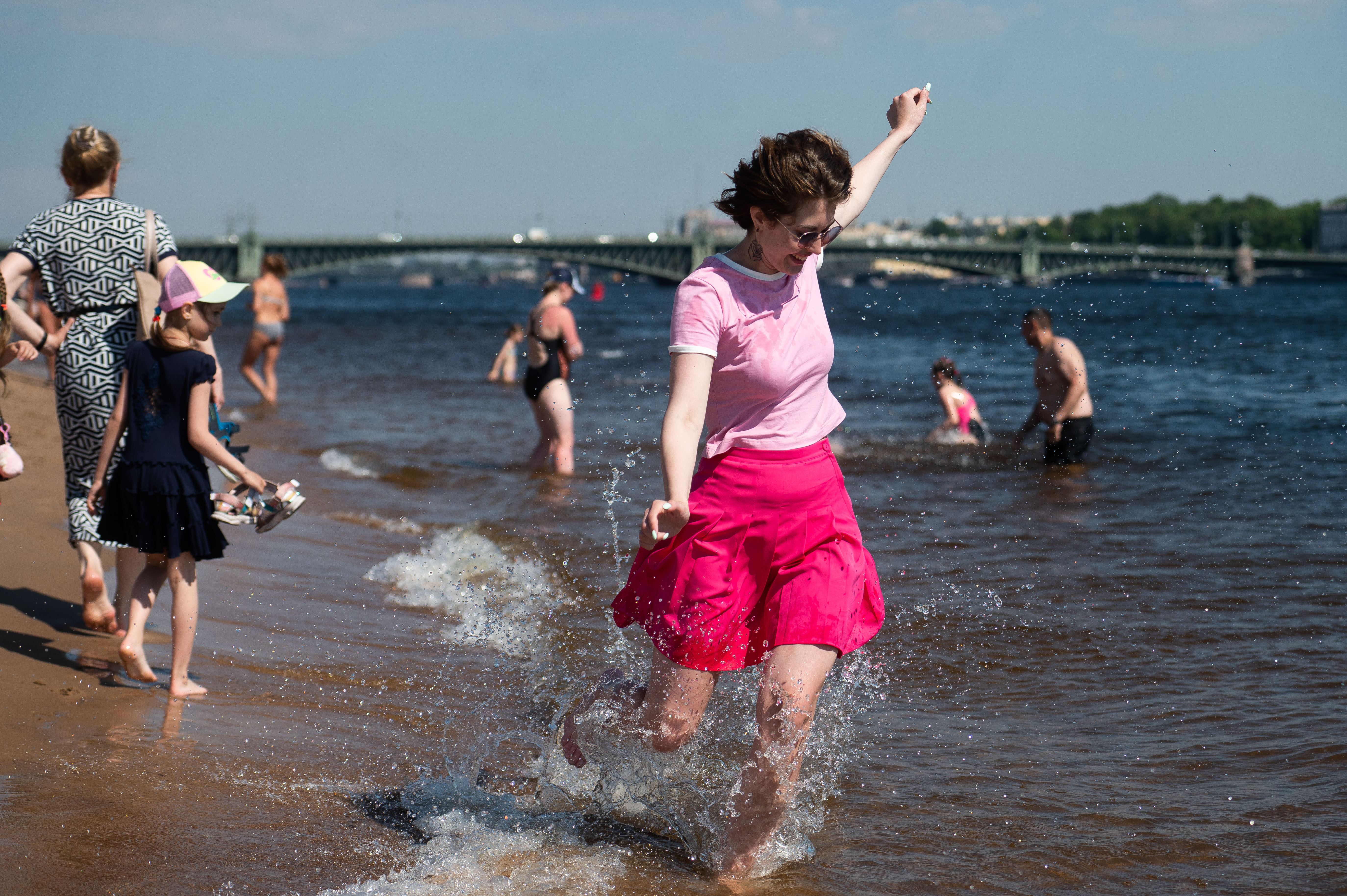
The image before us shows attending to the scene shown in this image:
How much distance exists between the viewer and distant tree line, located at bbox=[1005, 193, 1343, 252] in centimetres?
4638

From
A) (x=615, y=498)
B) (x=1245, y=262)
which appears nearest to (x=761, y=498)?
(x=615, y=498)

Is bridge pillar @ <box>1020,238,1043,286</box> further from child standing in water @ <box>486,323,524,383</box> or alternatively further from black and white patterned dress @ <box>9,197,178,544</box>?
black and white patterned dress @ <box>9,197,178,544</box>

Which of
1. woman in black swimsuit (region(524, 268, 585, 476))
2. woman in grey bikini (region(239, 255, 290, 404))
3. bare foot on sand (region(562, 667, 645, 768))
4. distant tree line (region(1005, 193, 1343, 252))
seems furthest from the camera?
distant tree line (region(1005, 193, 1343, 252))

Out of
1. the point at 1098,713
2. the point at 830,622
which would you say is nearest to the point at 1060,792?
the point at 1098,713

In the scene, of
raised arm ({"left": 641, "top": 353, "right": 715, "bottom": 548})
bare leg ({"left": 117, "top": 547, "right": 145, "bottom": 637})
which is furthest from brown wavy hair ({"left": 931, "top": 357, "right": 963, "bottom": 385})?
raised arm ({"left": 641, "top": 353, "right": 715, "bottom": 548})

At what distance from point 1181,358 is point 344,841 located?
91.5 feet

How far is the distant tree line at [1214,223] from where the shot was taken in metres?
46.4

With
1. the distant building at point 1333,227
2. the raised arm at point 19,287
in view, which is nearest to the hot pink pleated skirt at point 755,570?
the raised arm at point 19,287

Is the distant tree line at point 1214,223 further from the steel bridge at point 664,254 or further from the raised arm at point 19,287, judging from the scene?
the raised arm at point 19,287

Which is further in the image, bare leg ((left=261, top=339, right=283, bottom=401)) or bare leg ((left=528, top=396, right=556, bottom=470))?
bare leg ((left=261, top=339, right=283, bottom=401))

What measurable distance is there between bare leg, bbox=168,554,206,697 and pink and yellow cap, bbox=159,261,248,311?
0.89m

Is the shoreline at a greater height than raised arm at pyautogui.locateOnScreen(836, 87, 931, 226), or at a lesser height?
lesser

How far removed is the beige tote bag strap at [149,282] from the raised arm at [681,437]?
258cm

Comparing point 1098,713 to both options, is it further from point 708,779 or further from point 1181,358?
point 1181,358
